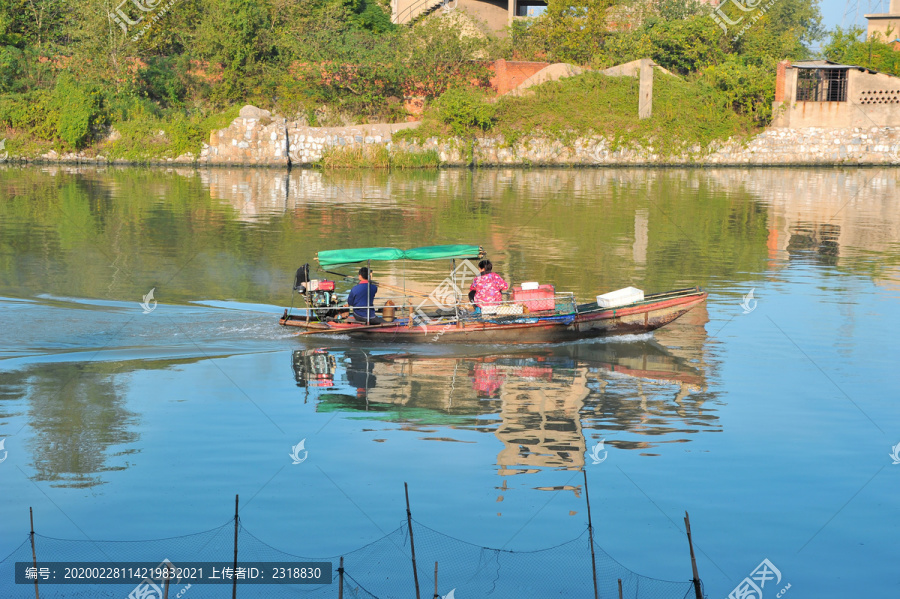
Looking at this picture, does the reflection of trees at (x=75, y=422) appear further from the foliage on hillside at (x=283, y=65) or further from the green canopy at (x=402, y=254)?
the foliage on hillside at (x=283, y=65)

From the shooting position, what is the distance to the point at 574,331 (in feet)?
54.7

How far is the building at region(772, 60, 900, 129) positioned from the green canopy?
41075 millimetres

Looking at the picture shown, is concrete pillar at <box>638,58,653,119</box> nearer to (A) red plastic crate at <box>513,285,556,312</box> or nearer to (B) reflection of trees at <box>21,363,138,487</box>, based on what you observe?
(A) red plastic crate at <box>513,285,556,312</box>

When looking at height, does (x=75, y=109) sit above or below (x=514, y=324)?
above

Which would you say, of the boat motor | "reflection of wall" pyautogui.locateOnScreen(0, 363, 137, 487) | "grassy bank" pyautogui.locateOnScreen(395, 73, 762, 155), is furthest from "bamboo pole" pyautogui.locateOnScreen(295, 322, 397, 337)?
"grassy bank" pyautogui.locateOnScreen(395, 73, 762, 155)

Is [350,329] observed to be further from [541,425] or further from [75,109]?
[75,109]

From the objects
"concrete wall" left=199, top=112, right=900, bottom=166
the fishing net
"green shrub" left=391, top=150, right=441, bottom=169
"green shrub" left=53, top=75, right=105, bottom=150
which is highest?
"green shrub" left=53, top=75, right=105, bottom=150

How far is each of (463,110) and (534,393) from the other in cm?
3823

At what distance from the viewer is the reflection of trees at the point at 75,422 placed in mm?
10719

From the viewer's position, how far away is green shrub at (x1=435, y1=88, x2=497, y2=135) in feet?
166

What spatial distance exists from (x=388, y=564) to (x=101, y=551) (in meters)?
2.70

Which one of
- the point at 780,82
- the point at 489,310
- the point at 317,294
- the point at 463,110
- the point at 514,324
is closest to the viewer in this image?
the point at 514,324

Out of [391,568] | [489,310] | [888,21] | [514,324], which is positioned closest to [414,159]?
[489,310]

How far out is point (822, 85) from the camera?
52562mm
